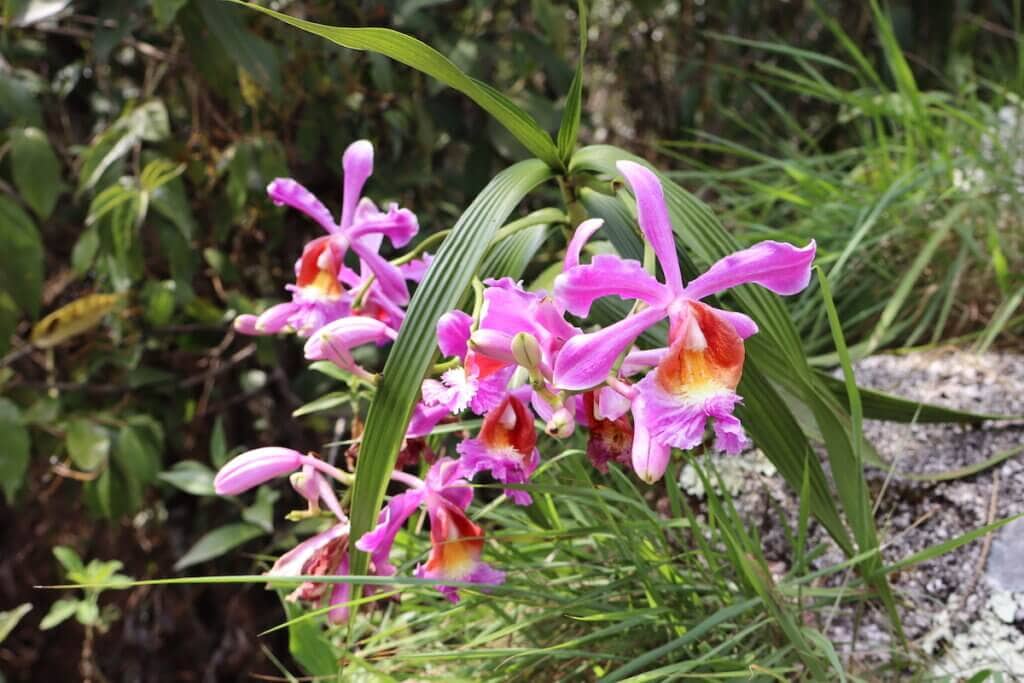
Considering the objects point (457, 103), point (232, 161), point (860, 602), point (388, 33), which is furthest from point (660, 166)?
point (388, 33)

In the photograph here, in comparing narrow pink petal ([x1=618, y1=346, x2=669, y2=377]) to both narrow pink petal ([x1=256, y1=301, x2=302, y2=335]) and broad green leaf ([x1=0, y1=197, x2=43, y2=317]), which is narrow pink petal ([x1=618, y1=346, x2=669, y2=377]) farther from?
broad green leaf ([x1=0, y1=197, x2=43, y2=317])

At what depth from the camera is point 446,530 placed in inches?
28.0

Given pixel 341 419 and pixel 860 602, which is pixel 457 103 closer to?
pixel 341 419

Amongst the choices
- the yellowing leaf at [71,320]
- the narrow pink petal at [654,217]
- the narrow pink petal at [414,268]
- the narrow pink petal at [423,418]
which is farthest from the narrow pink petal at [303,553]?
the yellowing leaf at [71,320]

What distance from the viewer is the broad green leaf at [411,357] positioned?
2.07 ft

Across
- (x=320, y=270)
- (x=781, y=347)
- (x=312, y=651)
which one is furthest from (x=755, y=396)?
(x=312, y=651)

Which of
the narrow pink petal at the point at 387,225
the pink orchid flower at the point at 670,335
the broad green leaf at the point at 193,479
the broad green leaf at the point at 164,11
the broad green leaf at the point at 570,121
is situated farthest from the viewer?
the broad green leaf at the point at 193,479

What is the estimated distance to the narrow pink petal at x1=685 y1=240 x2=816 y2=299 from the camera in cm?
59

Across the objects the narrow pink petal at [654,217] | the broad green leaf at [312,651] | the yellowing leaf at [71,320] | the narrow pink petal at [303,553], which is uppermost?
the narrow pink petal at [654,217]

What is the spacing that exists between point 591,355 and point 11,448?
0.89m

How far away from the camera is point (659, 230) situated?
0.61 metres

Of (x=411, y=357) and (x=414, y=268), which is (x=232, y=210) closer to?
(x=414, y=268)

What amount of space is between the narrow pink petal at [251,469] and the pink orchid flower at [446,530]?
0.32 feet

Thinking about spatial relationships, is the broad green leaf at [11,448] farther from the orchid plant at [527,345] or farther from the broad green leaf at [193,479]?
the orchid plant at [527,345]
